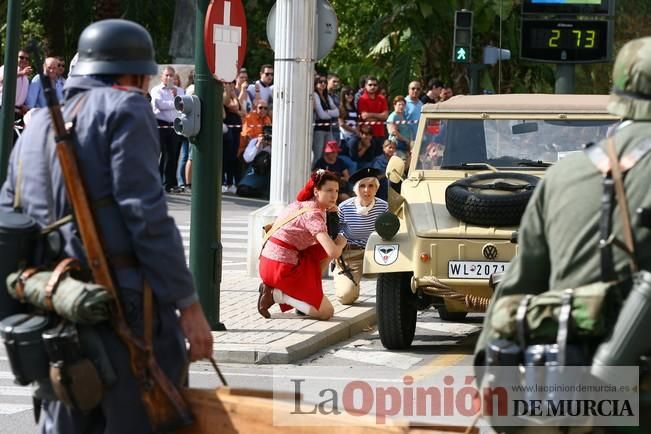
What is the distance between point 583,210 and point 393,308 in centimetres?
686

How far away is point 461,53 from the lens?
25453 mm

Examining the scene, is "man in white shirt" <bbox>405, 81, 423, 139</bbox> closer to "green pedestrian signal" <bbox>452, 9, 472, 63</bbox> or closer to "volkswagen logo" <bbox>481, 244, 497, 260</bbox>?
"green pedestrian signal" <bbox>452, 9, 472, 63</bbox>

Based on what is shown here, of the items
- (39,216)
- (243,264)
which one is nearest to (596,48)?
(243,264)

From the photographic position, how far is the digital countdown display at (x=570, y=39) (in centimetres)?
1972

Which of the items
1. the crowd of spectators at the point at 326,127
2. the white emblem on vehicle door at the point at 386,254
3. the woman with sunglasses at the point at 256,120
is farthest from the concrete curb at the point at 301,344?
the woman with sunglasses at the point at 256,120

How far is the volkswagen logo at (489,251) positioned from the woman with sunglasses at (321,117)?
38.0ft

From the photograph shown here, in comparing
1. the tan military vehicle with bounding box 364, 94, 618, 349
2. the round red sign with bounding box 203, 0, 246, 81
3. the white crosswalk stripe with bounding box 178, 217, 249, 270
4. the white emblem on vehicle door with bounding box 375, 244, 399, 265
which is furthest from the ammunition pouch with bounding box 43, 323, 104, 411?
the white crosswalk stripe with bounding box 178, 217, 249, 270

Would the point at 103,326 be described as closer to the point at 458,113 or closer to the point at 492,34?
the point at 458,113

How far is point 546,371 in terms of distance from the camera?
3.97m

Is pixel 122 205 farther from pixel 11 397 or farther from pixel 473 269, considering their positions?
pixel 473 269

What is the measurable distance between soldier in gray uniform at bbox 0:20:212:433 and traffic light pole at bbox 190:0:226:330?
252 inches

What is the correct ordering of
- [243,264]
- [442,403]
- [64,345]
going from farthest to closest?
→ [243,264]
[442,403]
[64,345]

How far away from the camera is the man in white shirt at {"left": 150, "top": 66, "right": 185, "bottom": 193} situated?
21922 millimetres

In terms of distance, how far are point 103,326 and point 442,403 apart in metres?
4.60
